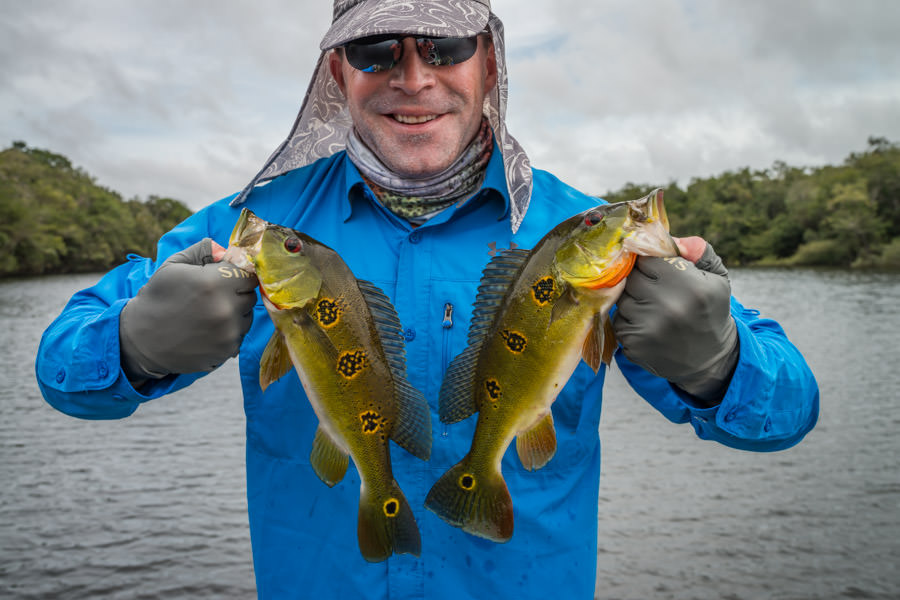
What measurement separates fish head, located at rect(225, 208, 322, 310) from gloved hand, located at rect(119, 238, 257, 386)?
6 centimetres

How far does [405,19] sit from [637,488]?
11.4 metres

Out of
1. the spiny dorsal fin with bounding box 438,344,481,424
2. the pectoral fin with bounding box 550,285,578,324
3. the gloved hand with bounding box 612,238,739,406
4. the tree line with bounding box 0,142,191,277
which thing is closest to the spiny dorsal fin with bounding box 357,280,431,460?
the spiny dorsal fin with bounding box 438,344,481,424

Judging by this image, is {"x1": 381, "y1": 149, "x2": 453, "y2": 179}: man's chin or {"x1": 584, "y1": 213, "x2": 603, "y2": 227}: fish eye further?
{"x1": 381, "y1": 149, "x2": 453, "y2": 179}: man's chin

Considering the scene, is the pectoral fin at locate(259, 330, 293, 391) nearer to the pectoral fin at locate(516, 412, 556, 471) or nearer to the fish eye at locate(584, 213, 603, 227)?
the pectoral fin at locate(516, 412, 556, 471)

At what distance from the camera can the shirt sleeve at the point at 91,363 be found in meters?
2.62

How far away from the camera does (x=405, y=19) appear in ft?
9.70

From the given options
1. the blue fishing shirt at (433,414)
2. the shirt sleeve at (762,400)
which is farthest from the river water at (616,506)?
the shirt sleeve at (762,400)

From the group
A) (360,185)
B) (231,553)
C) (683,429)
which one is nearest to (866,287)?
(683,429)

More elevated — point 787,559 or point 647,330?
point 647,330

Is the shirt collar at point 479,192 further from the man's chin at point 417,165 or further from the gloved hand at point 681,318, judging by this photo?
the gloved hand at point 681,318

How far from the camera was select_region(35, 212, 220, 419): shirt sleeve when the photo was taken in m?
2.62

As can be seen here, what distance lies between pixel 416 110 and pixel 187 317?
1334 mm

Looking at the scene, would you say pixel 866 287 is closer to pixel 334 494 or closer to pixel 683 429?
pixel 683 429

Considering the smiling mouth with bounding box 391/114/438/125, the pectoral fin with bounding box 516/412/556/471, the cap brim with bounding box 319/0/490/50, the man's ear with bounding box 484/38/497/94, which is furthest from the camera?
the man's ear with bounding box 484/38/497/94
